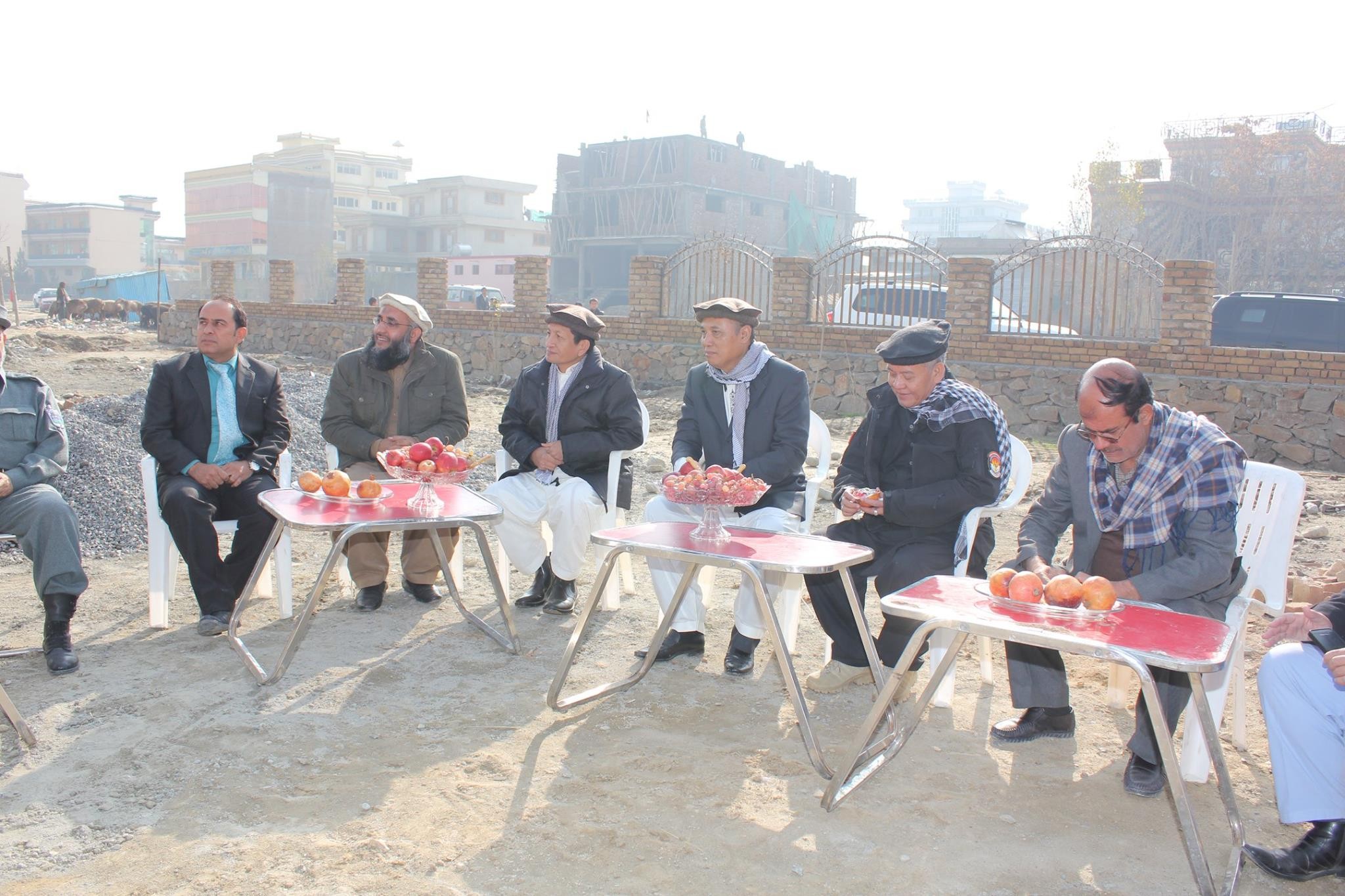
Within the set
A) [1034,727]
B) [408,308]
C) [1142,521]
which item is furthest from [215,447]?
[1142,521]

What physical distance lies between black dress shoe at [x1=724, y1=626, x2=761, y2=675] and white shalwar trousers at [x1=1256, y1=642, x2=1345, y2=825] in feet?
6.75

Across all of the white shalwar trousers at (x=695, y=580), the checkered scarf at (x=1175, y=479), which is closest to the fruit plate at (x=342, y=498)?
the white shalwar trousers at (x=695, y=580)

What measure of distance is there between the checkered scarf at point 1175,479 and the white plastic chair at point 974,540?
657mm

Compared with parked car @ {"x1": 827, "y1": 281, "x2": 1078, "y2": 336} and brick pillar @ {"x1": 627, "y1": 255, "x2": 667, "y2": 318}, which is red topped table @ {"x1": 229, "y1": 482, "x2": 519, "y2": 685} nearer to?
parked car @ {"x1": 827, "y1": 281, "x2": 1078, "y2": 336}

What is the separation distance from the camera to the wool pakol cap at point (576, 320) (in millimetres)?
5273

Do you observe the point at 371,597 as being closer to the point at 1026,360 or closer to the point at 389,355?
the point at 389,355

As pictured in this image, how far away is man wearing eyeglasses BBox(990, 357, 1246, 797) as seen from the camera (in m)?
3.30

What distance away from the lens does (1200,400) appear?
37.9 feet

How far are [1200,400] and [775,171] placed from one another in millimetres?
47498

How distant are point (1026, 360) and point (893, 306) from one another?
2316 mm

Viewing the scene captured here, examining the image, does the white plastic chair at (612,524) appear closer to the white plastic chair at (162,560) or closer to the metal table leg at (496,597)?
the metal table leg at (496,597)

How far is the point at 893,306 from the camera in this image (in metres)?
14.3

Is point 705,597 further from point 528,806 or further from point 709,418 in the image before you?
point 528,806

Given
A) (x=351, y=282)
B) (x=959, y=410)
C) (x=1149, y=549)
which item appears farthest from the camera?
(x=351, y=282)
